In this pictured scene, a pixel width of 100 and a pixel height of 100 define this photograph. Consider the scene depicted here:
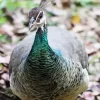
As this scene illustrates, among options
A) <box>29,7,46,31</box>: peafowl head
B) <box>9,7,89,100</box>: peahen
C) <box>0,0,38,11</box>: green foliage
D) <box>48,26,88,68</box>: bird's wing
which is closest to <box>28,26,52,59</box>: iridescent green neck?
<box>9,7,89,100</box>: peahen

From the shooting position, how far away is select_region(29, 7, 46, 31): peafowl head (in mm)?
3260

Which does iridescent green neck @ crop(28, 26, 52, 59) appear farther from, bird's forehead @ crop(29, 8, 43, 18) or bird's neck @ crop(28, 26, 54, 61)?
bird's forehead @ crop(29, 8, 43, 18)

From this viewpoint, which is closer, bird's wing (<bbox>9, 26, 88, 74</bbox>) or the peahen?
the peahen

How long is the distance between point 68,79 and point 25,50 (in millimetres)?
529

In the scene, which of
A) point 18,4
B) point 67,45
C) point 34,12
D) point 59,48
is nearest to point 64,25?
point 18,4

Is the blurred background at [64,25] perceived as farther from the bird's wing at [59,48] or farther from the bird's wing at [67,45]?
the bird's wing at [67,45]

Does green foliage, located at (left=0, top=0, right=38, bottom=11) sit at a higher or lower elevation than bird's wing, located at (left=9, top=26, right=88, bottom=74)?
higher

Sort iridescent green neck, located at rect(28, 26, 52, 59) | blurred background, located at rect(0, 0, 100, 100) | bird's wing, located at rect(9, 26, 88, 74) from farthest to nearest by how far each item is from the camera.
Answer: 1. blurred background, located at rect(0, 0, 100, 100)
2. bird's wing, located at rect(9, 26, 88, 74)
3. iridescent green neck, located at rect(28, 26, 52, 59)

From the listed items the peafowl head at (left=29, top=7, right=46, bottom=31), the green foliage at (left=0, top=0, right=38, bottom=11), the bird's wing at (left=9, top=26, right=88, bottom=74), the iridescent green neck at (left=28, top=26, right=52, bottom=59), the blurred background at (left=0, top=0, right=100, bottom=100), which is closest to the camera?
the peafowl head at (left=29, top=7, right=46, bottom=31)

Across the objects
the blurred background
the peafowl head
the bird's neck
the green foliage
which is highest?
the peafowl head

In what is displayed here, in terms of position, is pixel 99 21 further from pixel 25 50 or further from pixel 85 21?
pixel 25 50

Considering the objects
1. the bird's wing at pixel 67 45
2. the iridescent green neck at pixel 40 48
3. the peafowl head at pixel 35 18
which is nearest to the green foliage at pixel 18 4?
the bird's wing at pixel 67 45

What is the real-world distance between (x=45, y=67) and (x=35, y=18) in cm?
46

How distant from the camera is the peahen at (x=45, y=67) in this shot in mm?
3529
